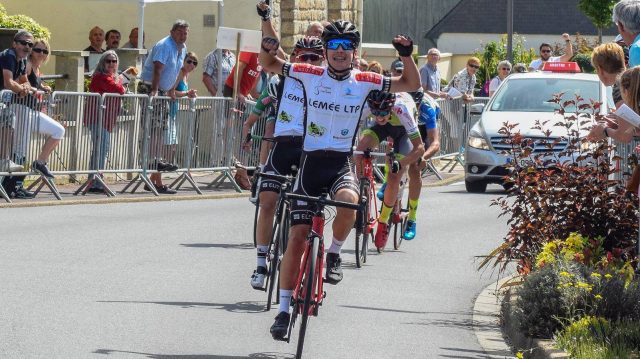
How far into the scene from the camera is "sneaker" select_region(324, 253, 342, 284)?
30.8 ft

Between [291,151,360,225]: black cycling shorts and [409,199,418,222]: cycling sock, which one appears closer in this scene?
[291,151,360,225]: black cycling shorts

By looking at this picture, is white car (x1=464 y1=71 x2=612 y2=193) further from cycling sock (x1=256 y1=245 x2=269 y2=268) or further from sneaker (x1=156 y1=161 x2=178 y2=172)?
cycling sock (x1=256 y1=245 x2=269 y2=268)

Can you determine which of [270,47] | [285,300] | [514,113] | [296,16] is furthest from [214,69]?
[285,300]

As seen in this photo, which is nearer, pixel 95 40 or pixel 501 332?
pixel 501 332

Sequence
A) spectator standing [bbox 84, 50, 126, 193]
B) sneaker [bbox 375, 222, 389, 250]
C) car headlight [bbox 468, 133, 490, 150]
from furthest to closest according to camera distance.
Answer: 1. car headlight [bbox 468, 133, 490, 150]
2. spectator standing [bbox 84, 50, 126, 193]
3. sneaker [bbox 375, 222, 389, 250]

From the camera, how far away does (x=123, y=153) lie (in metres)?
18.9

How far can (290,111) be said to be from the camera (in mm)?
11016

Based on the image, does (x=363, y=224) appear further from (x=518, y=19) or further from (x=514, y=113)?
(x=518, y=19)

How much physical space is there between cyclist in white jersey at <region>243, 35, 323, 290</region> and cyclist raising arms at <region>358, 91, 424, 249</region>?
1.81 meters

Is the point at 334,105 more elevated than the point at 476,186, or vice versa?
the point at 334,105

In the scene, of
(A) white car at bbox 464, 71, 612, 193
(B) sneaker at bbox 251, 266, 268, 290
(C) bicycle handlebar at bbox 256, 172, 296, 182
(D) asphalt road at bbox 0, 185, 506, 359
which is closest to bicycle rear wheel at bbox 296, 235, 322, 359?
(D) asphalt road at bbox 0, 185, 506, 359

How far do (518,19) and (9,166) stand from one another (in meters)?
61.1

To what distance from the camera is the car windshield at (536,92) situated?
2139 cm

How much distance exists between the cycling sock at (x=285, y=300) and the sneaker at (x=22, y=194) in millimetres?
9260
